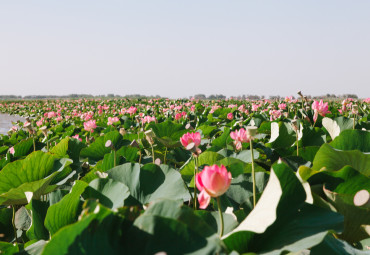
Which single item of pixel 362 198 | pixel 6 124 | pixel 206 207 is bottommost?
pixel 6 124

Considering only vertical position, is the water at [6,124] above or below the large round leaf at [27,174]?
below

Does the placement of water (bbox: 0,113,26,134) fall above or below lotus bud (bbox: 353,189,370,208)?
below

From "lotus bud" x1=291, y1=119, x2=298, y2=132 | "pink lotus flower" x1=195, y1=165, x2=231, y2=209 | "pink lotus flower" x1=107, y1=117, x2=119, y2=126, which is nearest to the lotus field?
"pink lotus flower" x1=195, y1=165, x2=231, y2=209

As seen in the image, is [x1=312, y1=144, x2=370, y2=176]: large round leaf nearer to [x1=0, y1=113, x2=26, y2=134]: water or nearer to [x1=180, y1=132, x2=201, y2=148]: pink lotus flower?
[x1=180, y1=132, x2=201, y2=148]: pink lotus flower

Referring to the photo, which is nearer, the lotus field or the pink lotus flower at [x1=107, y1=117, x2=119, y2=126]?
the lotus field

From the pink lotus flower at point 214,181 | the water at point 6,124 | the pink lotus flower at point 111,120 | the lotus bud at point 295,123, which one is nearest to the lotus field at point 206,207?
the pink lotus flower at point 214,181

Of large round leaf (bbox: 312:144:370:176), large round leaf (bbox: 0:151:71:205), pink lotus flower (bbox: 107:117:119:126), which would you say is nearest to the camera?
large round leaf (bbox: 312:144:370:176)

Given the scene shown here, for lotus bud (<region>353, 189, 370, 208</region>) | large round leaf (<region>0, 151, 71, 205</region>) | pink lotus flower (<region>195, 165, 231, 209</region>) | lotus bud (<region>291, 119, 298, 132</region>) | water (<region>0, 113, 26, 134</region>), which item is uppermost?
lotus bud (<region>291, 119, 298, 132</region>)

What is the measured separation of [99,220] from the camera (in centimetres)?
46

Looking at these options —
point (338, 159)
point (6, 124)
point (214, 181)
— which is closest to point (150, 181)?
point (214, 181)

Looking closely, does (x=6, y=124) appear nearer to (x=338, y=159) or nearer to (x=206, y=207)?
(x=206, y=207)

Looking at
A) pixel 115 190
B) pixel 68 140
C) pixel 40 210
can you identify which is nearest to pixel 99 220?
pixel 115 190

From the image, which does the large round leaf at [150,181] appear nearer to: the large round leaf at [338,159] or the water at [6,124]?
the large round leaf at [338,159]

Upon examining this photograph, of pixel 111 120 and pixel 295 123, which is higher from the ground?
pixel 295 123
